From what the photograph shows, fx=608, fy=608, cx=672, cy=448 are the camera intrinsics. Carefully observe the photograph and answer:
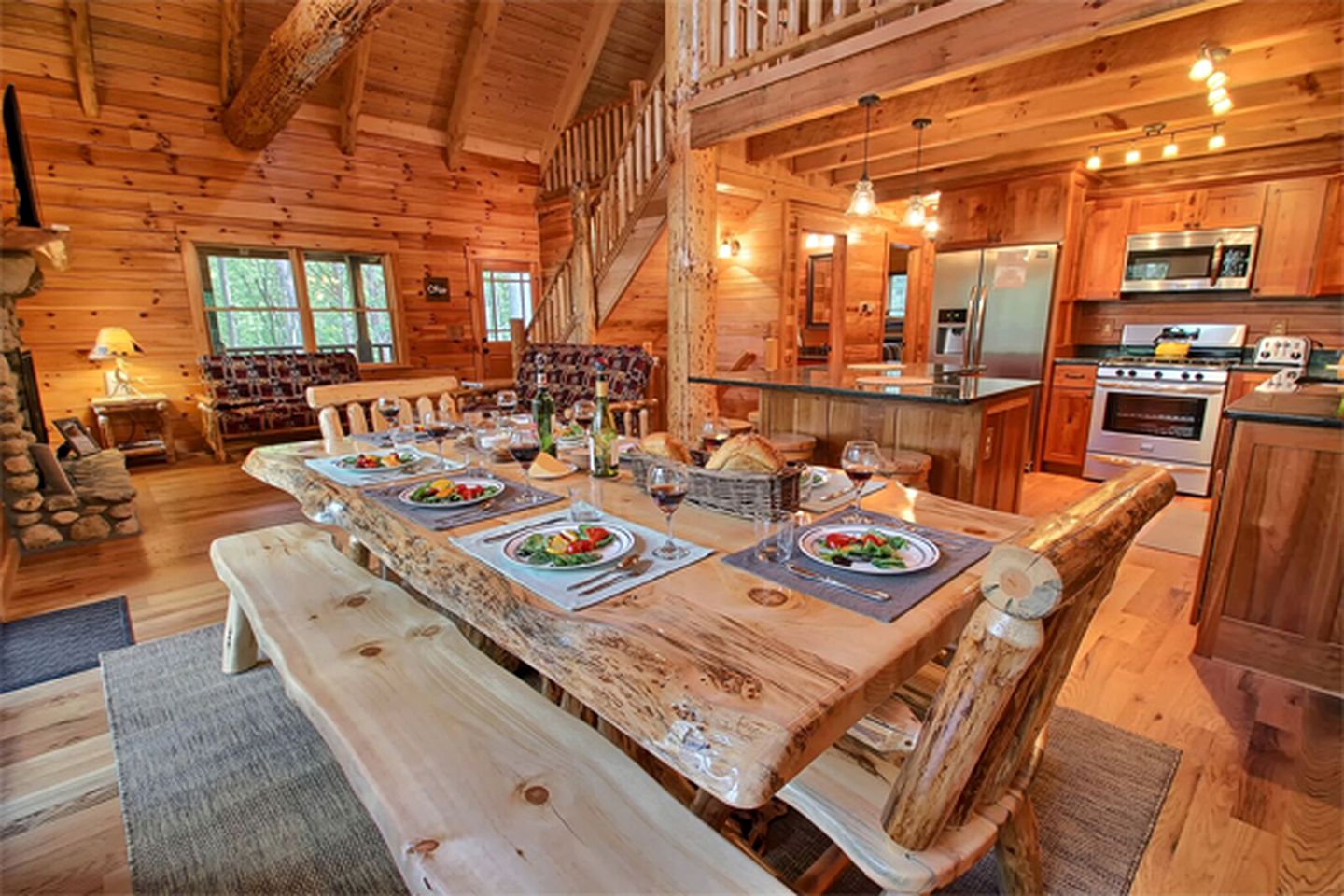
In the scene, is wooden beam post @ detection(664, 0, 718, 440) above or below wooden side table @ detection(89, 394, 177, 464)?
above

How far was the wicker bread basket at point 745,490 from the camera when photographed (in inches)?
51.1

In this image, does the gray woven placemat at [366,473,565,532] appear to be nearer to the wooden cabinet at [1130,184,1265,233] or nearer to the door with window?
the wooden cabinet at [1130,184,1265,233]

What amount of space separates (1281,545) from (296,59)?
5653mm

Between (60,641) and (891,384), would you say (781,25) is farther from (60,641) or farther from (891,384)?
(60,641)

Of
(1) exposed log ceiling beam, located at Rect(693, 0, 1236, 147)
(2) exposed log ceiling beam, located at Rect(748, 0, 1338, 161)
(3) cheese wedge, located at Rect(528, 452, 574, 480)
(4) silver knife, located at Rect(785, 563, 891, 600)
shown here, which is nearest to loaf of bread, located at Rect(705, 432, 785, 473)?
(4) silver knife, located at Rect(785, 563, 891, 600)

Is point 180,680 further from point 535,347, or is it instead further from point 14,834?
point 535,347

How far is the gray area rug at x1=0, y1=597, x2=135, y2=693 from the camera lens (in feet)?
7.13

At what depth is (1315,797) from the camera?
160 cm

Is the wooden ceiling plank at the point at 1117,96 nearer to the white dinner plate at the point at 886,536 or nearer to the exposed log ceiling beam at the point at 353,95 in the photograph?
the white dinner plate at the point at 886,536

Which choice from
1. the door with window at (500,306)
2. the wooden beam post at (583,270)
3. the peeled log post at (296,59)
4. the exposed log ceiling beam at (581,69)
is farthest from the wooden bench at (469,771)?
the exposed log ceiling beam at (581,69)

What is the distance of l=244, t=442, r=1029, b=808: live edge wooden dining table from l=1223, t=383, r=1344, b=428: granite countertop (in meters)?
1.39

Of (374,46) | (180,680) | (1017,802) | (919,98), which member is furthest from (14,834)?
(374,46)

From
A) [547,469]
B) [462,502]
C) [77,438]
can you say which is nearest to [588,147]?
[77,438]

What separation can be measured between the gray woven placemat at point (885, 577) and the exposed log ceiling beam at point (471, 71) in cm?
646
